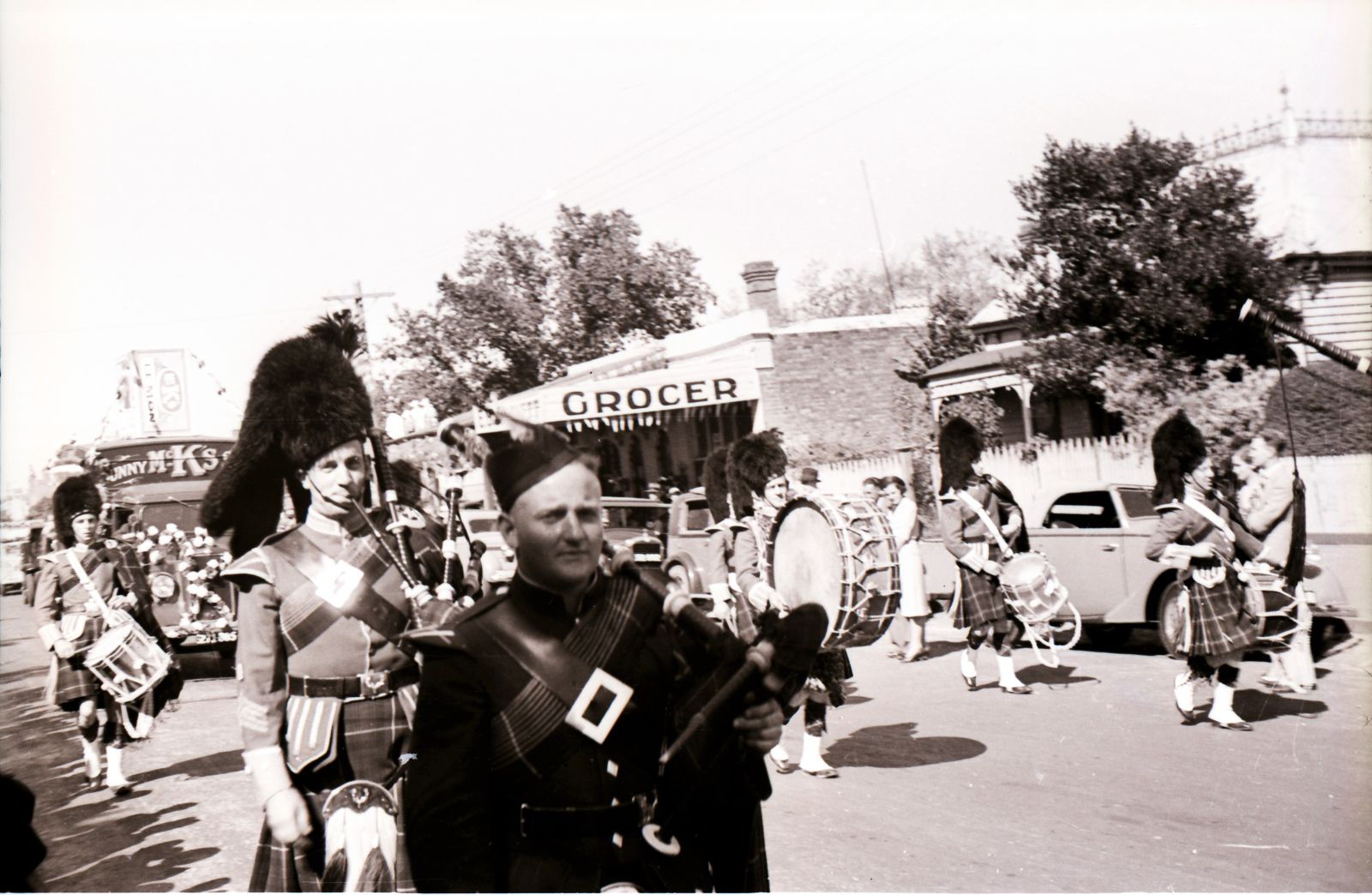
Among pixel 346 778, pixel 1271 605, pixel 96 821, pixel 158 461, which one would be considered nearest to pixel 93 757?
pixel 96 821

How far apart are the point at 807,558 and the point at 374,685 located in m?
2.25

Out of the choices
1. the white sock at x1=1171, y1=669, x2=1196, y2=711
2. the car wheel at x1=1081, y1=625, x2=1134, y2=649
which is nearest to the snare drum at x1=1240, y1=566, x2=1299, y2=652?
the white sock at x1=1171, y1=669, x2=1196, y2=711

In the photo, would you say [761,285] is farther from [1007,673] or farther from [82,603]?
[82,603]

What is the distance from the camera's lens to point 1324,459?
12242 millimetres

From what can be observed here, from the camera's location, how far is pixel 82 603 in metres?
7.22

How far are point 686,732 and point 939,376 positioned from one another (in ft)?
49.5

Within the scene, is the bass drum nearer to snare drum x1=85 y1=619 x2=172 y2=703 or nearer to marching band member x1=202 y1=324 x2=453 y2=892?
marching band member x1=202 y1=324 x2=453 y2=892

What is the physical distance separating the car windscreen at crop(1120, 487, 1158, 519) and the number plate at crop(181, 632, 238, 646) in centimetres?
674

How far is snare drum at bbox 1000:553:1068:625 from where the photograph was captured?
336 inches

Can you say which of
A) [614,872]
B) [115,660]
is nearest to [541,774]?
[614,872]

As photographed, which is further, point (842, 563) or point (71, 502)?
point (71, 502)

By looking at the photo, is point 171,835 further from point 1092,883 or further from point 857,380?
point 857,380

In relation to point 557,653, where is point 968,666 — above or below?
below

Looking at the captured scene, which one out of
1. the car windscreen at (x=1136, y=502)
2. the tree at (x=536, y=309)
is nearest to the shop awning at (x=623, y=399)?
the tree at (x=536, y=309)
